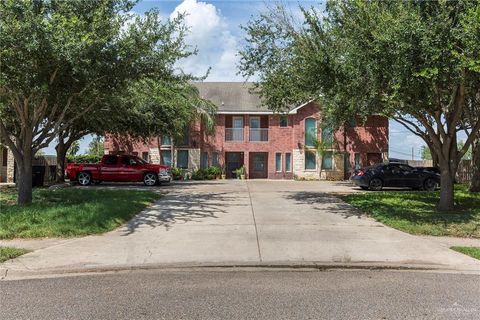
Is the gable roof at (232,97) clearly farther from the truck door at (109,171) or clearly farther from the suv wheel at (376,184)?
the truck door at (109,171)

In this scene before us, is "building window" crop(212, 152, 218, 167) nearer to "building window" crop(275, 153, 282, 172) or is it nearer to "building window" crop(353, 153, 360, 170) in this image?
"building window" crop(275, 153, 282, 172)

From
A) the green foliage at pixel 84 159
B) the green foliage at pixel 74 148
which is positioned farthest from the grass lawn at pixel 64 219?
the green foliage at pixel 74 148

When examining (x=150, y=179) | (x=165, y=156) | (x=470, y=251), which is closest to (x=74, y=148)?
(x=165, y=156)

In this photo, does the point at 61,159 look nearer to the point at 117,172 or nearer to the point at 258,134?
the point at 117,172

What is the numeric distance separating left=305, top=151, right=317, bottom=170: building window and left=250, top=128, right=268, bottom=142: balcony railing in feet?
11.7

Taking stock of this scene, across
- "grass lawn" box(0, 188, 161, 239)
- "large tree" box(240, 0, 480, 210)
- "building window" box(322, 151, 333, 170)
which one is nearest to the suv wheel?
"large tree" box(240, 0, 480, 210)

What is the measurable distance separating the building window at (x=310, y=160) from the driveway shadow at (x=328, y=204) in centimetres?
1917

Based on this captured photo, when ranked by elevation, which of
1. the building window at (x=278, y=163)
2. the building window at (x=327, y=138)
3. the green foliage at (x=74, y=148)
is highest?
the building window at (x=327, y=138)

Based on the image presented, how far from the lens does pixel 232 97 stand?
141 ft

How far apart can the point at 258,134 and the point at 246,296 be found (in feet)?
113

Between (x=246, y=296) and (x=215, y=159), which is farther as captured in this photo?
(x=215, y=159)

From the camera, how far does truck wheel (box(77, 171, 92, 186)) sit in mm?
28156

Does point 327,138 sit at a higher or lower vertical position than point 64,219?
higher

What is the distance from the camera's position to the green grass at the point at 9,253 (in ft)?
30.2
